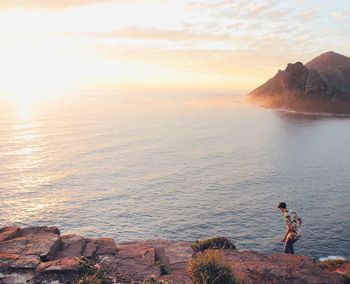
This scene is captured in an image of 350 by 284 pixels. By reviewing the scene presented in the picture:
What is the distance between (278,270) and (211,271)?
17.6 ft

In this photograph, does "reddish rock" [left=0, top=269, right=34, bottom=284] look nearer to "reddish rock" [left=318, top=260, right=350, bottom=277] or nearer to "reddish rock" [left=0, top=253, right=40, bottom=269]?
"reddish rock" [left=0, top=253, right=40, bottom=269]

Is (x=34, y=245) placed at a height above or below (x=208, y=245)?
above

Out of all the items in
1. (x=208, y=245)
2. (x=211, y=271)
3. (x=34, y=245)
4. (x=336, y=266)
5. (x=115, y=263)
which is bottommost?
(x=336, y=266)

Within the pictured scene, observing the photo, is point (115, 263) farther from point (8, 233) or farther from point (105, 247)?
point (8, 233)

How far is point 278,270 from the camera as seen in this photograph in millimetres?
19016

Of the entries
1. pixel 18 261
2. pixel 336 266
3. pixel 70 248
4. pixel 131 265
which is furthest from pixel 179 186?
pixel 18 261

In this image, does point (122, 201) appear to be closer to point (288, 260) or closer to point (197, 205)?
point (197, 205)

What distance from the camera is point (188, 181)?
6425 centimetres

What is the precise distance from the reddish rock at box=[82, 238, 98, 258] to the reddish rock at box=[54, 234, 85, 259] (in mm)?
236

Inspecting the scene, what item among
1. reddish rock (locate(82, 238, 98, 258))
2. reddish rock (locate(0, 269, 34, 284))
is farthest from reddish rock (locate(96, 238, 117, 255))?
reddish rock (locate(0, 269, 34, 284))

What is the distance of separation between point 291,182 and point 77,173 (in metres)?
39.1

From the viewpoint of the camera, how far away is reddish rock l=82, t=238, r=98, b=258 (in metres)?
20.5

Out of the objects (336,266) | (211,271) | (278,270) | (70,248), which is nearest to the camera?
(211,271)

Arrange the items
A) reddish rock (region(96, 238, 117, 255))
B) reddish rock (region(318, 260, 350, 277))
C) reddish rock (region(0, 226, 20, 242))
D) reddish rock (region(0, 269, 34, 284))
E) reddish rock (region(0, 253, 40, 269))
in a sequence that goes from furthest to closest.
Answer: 1. reddish rock (region(318, 260, 350, 277))
2. reddish rock (region(0, 226, 20, 242))
3. reddish rock (region(96, 238, 117, 255))
4. reddish rock (region(0, 253, 40, 269))
5. reddish rock (region(0, 269, 34, 284))
